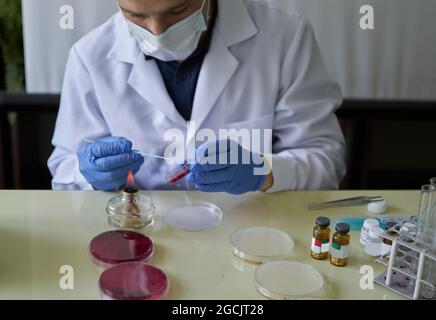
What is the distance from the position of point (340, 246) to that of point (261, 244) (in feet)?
0.51

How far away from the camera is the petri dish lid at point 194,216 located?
1.15 metres

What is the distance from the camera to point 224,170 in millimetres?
1233

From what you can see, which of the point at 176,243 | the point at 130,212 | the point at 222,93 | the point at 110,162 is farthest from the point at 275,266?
the point at 222,93

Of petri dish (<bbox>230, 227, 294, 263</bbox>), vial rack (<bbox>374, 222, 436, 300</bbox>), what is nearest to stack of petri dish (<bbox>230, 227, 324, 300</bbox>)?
petri dish (<bbox>230, 227, 294, 263</bbox>)

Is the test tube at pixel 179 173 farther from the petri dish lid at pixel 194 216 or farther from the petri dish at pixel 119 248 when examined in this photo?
the petri dish at pixel 119 248

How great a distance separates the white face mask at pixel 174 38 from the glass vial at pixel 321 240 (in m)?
0.58

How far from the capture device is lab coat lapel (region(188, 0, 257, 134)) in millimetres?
1466

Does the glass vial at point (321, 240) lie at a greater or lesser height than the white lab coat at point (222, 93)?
lesser

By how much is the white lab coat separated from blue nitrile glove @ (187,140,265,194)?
0.22m

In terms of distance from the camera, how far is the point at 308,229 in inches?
45.5

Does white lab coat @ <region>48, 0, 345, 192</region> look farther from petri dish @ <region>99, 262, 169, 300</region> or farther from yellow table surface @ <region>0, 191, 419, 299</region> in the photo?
petri dish @ <region>99, 262, 169, 300</region>

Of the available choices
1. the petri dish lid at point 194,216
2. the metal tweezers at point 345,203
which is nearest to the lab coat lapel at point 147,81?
the petri dish lid at point 194,216
